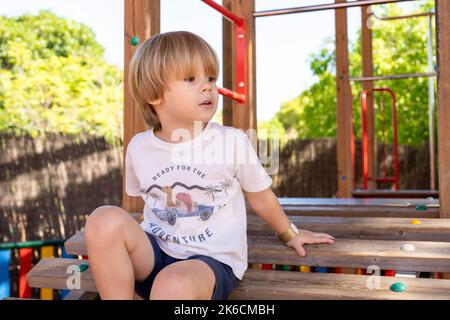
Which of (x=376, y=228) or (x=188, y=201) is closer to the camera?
(x=188, y=201)

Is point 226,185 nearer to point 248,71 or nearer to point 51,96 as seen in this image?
point 248,71

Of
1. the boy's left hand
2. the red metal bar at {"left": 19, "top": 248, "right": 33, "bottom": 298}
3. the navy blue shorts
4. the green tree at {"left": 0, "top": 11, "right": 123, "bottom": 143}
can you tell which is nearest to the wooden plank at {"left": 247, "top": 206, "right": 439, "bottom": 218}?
the boy's left hand

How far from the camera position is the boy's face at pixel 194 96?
5.19ft

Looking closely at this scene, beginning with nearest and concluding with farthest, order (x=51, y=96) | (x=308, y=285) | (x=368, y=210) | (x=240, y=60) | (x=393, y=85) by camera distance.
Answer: (x=308, y=285), (x=368, y=210), (x=240, y=60), (x=393, y=85), (x=51, y=96)

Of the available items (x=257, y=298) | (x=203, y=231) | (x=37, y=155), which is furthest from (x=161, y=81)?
(x=37, y=155)

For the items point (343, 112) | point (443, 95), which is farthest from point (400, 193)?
point (443, 95)

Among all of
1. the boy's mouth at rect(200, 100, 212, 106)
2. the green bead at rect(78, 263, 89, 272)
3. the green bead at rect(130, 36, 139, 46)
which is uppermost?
the green bead at rect(130, 36, 139, 46)

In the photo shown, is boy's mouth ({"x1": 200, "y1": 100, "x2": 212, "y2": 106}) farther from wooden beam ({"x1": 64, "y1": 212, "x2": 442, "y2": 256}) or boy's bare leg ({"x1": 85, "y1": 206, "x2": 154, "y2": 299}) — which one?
wooden beam ({"x1": 64, "y1": 212, "x2": 442, "y2": 256})

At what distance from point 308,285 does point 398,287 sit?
0.23 m

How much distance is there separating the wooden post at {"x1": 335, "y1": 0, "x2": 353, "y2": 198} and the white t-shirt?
3.02 m

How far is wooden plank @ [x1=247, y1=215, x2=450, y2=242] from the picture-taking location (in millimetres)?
1787

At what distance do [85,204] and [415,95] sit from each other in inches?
304

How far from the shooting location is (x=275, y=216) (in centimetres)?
169

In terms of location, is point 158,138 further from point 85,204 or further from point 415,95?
point 415,95
